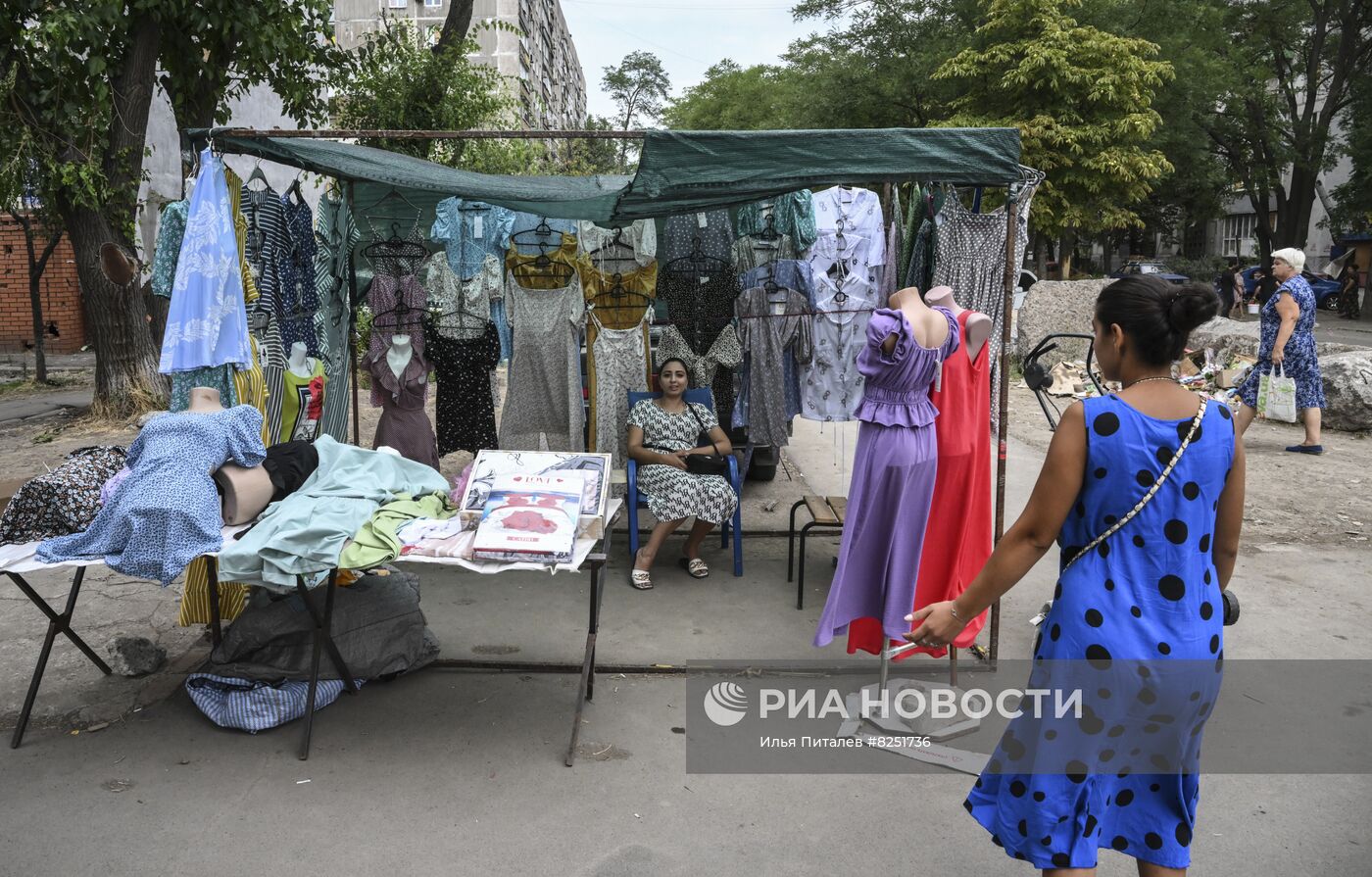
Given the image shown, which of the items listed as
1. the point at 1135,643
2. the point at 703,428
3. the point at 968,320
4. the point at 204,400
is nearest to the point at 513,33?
the point at 703,428

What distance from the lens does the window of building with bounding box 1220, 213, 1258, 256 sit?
40.8 metres

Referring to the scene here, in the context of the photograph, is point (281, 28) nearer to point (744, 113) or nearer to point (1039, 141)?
point (1039, 141)

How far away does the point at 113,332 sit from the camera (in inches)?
380

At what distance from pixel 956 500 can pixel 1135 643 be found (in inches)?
79.9

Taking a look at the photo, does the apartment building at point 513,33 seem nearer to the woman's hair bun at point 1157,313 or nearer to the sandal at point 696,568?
the sandal at point 696,568

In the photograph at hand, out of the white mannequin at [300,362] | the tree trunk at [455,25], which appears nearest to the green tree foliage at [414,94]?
the tree trunk at [455,25]

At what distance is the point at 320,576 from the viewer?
3342mm

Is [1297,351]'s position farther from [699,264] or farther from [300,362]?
[300,362]

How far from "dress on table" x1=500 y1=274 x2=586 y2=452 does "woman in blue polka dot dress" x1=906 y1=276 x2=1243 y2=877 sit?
4.24 meters

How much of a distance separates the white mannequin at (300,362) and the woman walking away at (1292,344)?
665 cm

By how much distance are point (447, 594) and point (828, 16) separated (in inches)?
902

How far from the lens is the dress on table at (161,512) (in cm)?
324

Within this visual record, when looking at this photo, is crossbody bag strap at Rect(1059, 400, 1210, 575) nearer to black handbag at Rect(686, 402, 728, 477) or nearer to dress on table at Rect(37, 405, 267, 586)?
dress on table at Rect(37, 405, 267, 586)

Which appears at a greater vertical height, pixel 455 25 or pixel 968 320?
pixel 455 25
